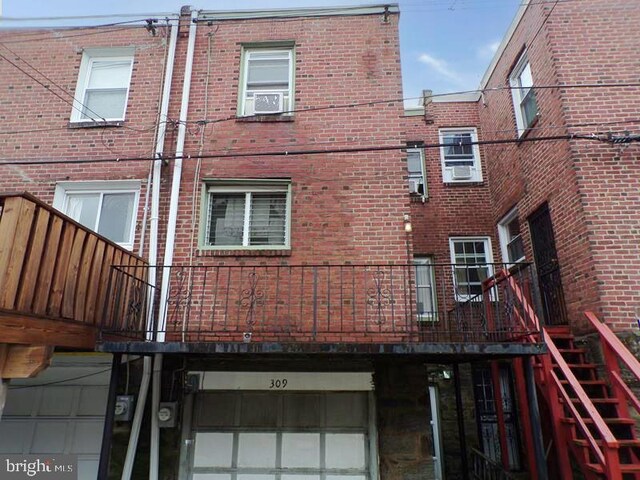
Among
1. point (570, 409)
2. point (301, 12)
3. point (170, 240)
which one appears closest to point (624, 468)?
point (570, 409)

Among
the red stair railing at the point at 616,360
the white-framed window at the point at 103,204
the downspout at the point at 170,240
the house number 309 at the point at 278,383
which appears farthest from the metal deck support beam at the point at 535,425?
the white-framed window at the point at 103,204

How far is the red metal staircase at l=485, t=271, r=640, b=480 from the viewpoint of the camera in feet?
14.1

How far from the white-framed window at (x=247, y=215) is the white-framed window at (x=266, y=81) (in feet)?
4.47

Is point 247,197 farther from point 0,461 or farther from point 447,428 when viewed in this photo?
point 447,428

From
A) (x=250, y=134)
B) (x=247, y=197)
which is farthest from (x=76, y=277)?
(x=250, y=134)

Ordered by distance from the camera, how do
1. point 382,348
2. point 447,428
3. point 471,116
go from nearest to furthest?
point 382,348 → point 447,428 → point 471,116

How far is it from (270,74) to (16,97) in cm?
436

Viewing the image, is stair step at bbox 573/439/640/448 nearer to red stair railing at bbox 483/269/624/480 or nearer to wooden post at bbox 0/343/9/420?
red stair railing at bbox 483/269/624/480

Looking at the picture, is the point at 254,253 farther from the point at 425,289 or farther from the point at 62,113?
the point at 425,289

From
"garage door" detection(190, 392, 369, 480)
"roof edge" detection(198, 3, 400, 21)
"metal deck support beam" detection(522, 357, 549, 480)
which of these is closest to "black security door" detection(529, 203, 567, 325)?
"metal deck support beam" detection(522, 357, 549, 480)

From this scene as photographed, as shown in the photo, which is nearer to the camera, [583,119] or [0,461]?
[0,461]

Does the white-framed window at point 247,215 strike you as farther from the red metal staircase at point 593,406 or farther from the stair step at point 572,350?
the stair step at point 572,350

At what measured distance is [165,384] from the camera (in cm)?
538

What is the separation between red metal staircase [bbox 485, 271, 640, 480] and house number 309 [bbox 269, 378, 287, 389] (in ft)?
A: 9.53
